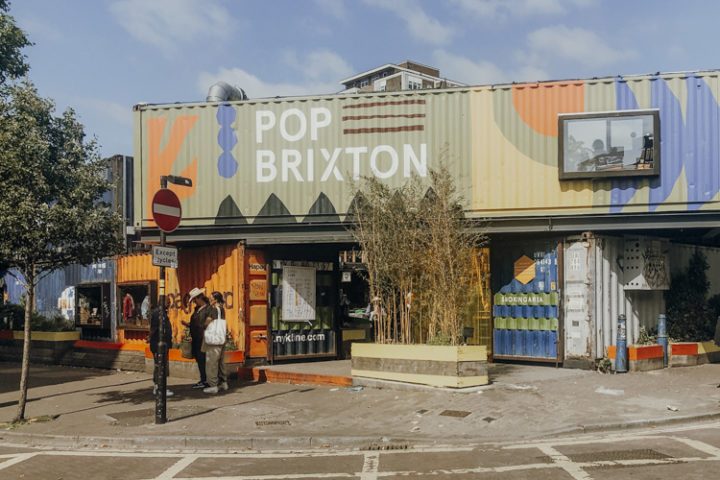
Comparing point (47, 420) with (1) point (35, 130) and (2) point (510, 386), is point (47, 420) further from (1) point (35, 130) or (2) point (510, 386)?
(2) point (510, 386)

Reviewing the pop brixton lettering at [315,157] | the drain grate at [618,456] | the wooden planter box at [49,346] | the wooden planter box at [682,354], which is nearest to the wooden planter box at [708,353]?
the wooden planter box at [682,354]

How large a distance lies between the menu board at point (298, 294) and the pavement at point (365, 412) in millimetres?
2462

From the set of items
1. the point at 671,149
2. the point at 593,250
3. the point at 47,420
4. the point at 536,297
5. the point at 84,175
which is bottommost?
the point at 47,420

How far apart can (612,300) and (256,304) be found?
7.94m

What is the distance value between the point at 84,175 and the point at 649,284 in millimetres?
11808

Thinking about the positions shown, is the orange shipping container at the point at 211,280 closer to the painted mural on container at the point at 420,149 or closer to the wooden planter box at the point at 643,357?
the painted mural on container at the point at 420,149

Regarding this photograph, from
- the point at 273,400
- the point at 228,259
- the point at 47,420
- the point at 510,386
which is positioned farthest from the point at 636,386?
the point at 47,420

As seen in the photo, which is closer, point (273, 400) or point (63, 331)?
point (273, 400)

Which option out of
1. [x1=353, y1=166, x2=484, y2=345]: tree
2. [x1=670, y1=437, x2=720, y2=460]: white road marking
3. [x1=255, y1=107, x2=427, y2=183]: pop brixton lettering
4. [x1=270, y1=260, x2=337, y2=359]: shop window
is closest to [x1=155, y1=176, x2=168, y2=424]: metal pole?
[x1=353, y1=166, x2=484, y2=345]: tree

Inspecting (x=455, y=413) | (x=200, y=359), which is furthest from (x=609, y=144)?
(x=200, y=359)

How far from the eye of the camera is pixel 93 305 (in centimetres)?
2148

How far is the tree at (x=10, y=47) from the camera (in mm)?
20469

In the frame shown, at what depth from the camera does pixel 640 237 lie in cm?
1577

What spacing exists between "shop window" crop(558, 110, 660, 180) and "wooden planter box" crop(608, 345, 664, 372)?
3.67m
